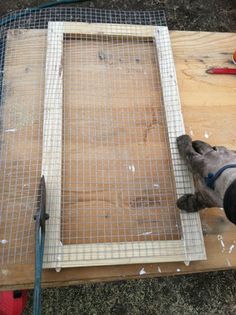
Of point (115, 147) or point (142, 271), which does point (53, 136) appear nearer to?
point (115, 147)

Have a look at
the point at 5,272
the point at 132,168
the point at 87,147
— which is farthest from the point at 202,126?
the point at 5,272

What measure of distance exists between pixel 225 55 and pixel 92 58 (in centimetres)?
51

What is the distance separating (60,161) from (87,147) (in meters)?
0.10

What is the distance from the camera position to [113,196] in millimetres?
992

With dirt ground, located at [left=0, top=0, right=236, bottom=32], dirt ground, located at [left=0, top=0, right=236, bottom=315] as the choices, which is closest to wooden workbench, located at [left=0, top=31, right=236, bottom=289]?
dirt ground, located at [left=0, top=0, right=236, bottom=315]

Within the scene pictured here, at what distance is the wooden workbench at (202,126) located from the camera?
89 centimetres

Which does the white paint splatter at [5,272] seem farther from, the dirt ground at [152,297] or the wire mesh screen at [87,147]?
the dirt ground at [152,297]

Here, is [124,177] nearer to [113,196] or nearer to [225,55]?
[113,196]

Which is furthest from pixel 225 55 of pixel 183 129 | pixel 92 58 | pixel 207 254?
pixel 207 254

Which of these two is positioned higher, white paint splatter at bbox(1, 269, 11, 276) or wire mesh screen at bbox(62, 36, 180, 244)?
wire mesh screen at bbox(62, 36, 180, 244)

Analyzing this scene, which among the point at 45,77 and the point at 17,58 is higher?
the point at 17,58

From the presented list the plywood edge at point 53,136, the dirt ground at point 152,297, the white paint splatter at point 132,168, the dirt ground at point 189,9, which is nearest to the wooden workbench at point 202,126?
the plywood edge at point 53,136

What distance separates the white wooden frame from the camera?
2.92 ft

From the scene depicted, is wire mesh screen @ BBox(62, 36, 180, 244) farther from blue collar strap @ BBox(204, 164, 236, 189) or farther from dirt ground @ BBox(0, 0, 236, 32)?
dirt ground @ BBox(0, 0, 236, 32)
